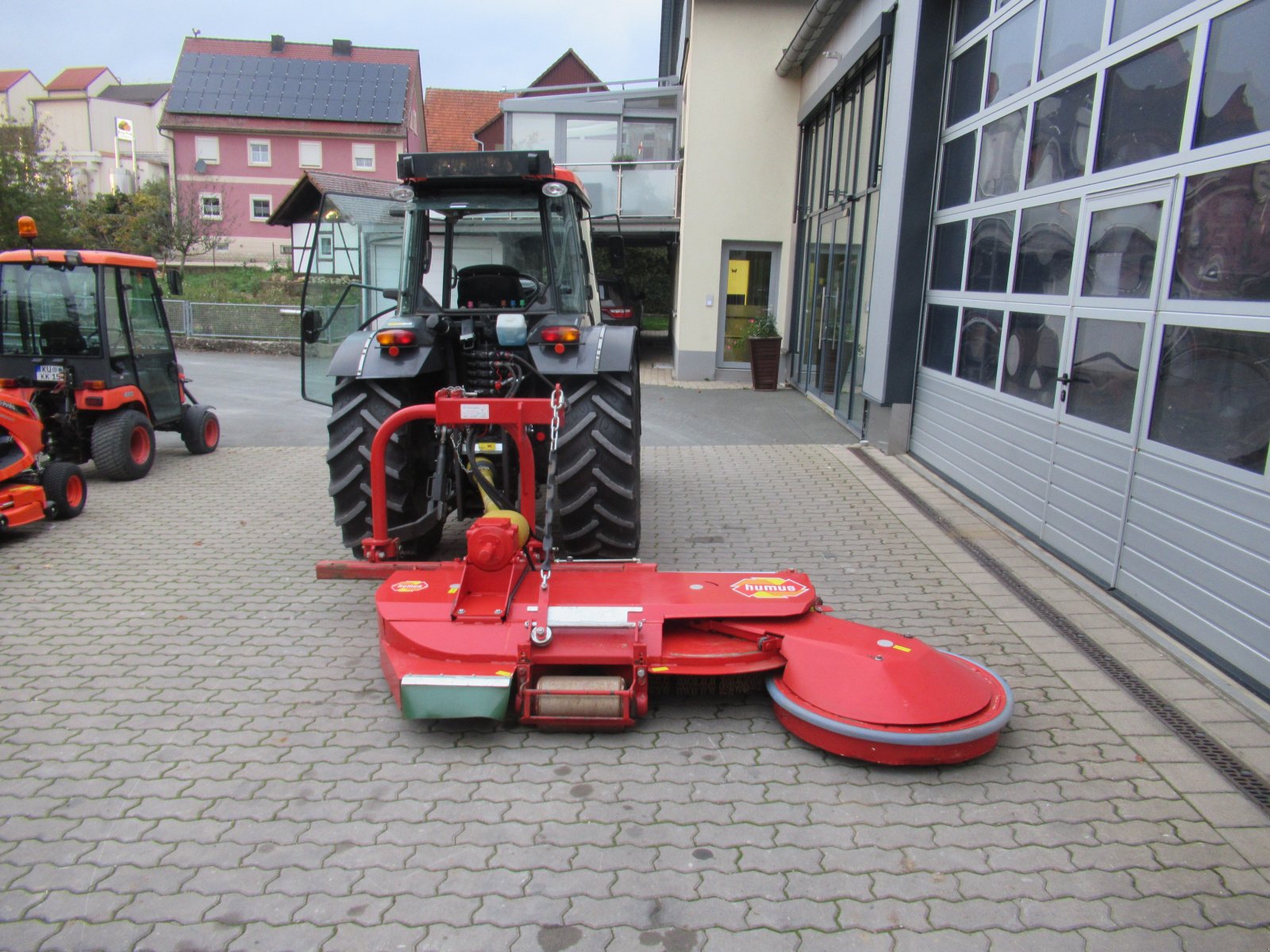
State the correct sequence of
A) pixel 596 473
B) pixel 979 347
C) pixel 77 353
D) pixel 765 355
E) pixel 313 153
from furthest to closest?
pixel 313 153 < pixel 765 355 < pixel 77 353 < pixel 979 347 < pixel 596 473

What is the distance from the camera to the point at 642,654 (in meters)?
3.27

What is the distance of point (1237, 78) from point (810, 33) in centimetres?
913

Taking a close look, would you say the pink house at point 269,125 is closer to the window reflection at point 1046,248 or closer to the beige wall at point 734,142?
the beige wall at point 734,142

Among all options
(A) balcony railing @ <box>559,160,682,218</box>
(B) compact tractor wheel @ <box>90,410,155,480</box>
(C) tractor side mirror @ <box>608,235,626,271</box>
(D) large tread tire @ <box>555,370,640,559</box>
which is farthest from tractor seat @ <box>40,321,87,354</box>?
Result: (A) balcony railing @ <box>559,160,682,218</box>

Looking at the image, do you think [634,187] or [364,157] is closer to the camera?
[634,187]

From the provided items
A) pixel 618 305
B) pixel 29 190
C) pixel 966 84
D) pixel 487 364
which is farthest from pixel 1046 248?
pixel 29 190

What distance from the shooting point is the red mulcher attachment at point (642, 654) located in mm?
3098

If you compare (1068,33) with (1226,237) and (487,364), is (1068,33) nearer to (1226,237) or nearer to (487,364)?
(1226,237)

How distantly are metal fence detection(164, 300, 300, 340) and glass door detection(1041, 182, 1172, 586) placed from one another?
1720cm

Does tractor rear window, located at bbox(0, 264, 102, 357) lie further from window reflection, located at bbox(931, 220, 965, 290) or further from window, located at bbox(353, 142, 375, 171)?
window, located at bbox(353, 142, 375, 171)

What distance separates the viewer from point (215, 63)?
42406 mm

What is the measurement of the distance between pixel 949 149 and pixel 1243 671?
5.56 m

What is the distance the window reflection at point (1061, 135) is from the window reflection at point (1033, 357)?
92cm

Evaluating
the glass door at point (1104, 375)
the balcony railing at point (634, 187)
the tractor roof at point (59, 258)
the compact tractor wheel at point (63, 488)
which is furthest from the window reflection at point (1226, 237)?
the balcony railing at point (634, 187)
